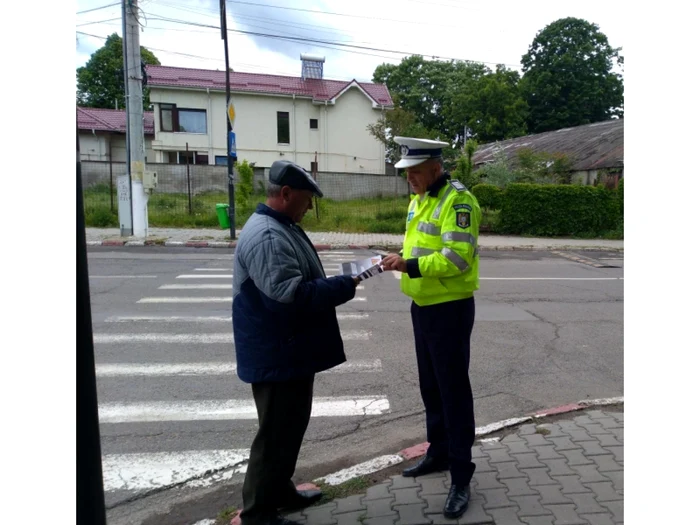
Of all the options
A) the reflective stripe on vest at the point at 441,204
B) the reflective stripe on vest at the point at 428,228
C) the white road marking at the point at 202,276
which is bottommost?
the white road marking at the point at 202,276

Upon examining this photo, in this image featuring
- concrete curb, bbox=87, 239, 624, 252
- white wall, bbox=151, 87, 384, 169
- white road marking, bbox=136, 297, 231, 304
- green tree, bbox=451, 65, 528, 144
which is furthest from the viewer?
green tree, bbox=451, 65, 528, 144

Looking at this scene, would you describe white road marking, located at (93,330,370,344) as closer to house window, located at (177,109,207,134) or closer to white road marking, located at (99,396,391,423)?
white road marking, located at (99,396,391,423)

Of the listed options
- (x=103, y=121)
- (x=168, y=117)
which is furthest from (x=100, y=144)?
(x=168, y=117)

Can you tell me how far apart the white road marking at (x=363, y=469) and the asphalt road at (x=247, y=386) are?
208mm

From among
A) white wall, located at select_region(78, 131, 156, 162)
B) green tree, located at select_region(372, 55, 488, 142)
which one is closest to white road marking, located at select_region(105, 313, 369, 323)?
white wall, located at select_region(78, 131, 156, 162)

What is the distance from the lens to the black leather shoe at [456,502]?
2.93 metres

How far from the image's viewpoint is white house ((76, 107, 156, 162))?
3522 cm

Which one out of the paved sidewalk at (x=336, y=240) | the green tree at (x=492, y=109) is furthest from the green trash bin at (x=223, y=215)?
the green tree at (x=492, y=109)

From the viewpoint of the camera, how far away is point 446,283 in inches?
118

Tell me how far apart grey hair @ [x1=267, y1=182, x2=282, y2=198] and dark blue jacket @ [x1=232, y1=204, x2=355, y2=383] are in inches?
3.1

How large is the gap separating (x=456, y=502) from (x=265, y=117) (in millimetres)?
32312

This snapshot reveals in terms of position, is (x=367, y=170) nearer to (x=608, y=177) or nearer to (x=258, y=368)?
(x=608, y=177)

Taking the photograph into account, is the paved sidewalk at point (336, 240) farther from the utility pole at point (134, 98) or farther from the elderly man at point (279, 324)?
the elderly man at point (279, 324)

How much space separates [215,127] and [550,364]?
99.9ft
